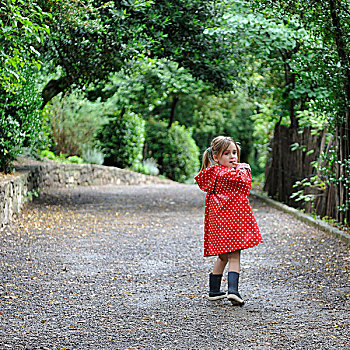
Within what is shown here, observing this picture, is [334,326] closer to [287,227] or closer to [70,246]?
[70,246]

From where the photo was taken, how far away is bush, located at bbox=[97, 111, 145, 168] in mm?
17578

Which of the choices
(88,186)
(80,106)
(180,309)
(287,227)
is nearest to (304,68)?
(287,227)

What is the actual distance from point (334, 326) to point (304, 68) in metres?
4.15

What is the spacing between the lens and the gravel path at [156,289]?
3.45 m

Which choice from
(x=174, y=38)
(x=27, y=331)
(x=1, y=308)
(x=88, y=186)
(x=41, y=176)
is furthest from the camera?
(x=88, y=186)

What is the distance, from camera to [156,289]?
464cm

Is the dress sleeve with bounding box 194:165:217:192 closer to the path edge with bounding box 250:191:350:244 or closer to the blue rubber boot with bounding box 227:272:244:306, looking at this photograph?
the blue rubber boot with bounding box 227:272:244:306

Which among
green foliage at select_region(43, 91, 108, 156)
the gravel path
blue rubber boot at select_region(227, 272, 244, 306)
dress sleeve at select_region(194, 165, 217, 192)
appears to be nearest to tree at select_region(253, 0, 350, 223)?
the gravel path

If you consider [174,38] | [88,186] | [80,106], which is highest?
[174,38]

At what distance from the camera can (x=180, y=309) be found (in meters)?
4.06

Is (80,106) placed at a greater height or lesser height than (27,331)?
greater

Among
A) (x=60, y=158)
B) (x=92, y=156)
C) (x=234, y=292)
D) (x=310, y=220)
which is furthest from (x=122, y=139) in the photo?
(x=234, y=292)

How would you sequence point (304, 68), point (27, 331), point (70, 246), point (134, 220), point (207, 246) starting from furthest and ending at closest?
1. point (134, 220)
2. point (304, 68)
3. point (70, 246)
4. point (207, 246)
5. point (27, 331)

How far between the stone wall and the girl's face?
3910mm
